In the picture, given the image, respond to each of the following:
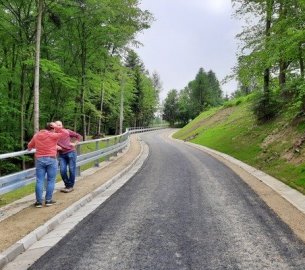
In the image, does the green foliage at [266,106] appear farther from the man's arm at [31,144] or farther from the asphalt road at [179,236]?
the man's arm at [31,144]

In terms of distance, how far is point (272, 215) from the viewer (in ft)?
28.2

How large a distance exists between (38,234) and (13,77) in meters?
18.2

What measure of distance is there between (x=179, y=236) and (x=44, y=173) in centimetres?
394

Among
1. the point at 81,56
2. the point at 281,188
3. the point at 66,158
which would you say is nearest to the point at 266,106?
the point at 81,56

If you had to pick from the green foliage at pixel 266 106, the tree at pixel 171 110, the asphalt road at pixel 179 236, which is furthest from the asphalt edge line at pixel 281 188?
the tree at pixel 171 110

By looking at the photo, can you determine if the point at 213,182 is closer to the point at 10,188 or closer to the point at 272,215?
the point at 272,215

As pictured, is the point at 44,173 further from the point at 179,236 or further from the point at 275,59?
the point at 275,59

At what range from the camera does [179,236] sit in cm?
684

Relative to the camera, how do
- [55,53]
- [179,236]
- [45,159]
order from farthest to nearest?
[55,53] → [45,159] → [179,236]

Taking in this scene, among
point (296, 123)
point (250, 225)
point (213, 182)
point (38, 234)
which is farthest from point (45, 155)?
point (296, 123)

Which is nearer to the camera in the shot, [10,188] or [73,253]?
[73,253]

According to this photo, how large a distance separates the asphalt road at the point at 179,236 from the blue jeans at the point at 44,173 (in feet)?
4.32

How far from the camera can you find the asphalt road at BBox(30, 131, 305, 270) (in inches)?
221

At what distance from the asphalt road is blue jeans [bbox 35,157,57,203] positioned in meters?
1.32
